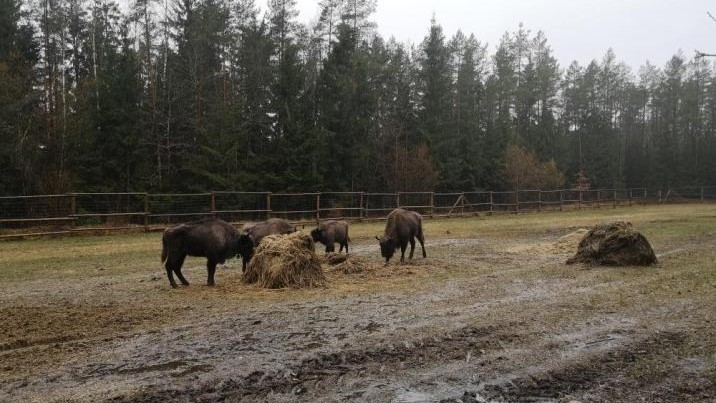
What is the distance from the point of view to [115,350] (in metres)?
5.56

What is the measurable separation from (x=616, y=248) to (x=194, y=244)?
9.34m

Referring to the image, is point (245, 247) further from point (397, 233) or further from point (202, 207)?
point (202, 207)

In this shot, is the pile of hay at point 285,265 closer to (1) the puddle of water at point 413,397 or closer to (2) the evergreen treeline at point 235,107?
(1) the puddle of water at point 413,397

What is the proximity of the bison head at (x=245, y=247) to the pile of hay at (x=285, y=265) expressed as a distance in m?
0.69

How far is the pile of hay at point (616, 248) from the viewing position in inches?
442

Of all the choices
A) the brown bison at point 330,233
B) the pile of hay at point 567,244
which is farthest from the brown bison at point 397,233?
the pile of hay at point 567,244

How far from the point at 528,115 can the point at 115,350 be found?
5989 cm

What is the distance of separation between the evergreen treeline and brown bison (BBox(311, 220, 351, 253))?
17013 millimetres

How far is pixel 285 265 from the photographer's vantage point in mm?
9406

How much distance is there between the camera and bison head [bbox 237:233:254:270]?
34.7 ft

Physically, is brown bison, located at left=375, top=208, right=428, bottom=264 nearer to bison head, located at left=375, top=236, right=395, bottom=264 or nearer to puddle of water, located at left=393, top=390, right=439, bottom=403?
bison head, located at left=375, top=236, right=395, bottom=264

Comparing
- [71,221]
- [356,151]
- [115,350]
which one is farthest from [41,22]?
[115,350]

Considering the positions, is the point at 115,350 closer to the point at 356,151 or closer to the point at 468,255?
the point at 468,255

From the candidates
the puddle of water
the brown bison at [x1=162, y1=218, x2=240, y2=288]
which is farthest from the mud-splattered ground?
the brown bison at [x1=162, y1=218, x2=240, y2=288]
